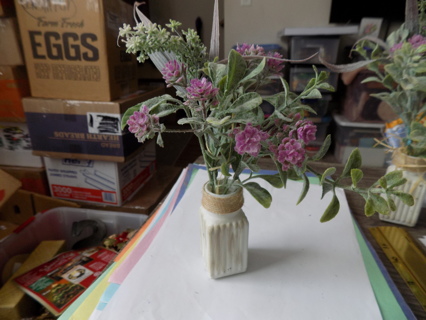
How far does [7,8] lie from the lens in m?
1.09

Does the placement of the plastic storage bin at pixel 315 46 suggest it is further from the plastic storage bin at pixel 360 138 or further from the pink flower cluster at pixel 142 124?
the pink flower cluster at pixel 142 124

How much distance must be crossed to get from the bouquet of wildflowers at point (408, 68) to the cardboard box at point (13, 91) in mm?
1198

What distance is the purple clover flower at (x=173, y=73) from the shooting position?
1.06ft

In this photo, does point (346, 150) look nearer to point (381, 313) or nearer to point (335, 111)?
point (335, 111)

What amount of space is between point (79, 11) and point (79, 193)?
2.33 ft

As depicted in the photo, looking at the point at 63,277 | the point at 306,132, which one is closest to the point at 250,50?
the point at 306,132

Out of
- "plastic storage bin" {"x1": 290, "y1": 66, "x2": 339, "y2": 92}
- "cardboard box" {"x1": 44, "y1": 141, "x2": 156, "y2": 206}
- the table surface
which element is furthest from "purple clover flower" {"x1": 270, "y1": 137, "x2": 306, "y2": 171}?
"plastic storage bin" {"x1": 290, "y1": 66, "x2": 339, "y2": 92}

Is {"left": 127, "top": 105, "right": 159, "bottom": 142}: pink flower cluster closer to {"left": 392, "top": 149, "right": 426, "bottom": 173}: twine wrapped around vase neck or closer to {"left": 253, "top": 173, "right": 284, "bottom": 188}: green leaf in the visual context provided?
{"left": 253, "top": 173, "right": 284, "bottom": 188}: green leaf

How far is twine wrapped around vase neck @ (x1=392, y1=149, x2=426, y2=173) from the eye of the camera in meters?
0.52

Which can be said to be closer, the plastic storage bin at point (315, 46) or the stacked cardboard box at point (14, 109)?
the stacked cardboard box at point (14, 109)

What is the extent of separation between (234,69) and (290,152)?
0.36 feet

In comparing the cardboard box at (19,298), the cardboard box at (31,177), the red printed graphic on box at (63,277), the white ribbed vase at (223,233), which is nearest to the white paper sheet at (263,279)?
the white ribbed vase at (223,233)

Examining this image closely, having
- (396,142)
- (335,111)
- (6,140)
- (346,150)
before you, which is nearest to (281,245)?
(396,142)

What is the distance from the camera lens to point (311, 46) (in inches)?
68.2
